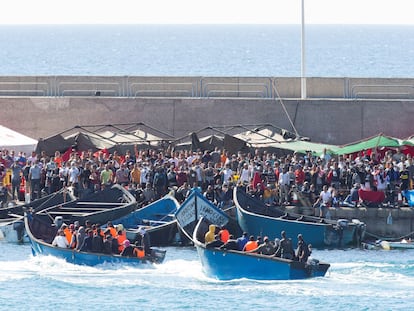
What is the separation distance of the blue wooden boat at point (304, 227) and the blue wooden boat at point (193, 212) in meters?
0.97

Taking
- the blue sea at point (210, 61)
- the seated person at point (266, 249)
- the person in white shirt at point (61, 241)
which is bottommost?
the seated person at point (266, 249)

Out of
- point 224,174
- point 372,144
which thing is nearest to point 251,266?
point 224,174

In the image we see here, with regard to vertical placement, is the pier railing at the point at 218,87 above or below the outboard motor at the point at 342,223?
above

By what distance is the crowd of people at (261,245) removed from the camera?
3397 cm

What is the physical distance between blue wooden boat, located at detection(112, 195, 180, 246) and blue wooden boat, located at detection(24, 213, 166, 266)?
7.04ft

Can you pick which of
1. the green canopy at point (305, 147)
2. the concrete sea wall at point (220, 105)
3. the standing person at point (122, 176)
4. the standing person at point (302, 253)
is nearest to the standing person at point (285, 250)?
the standing person at point (302, 253)

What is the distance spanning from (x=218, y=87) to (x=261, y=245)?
1672 cm

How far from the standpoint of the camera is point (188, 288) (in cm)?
3491

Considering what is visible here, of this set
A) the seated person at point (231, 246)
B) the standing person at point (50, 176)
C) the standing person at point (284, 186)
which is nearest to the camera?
the seated person at point (231, 246)

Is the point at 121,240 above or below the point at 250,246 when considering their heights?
above

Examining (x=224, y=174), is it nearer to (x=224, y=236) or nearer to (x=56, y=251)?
(x=224, y=236)

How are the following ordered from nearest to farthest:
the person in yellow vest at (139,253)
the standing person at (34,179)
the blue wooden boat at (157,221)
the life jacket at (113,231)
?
the person in yellow vest at (139,253) → the life jacket at (113,231) → the blue wooden boat at (157,221) → the standing person at (34,179)

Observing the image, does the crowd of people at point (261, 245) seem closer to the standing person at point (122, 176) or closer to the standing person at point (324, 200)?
the standing person at point (324, 200)

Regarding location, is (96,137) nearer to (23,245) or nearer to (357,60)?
(23,245)
